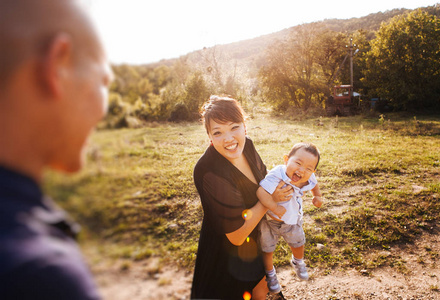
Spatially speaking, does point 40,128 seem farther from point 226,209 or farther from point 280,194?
point 280,194

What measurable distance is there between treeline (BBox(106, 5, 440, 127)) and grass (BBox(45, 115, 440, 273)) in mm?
133

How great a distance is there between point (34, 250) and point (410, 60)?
26.9 meters

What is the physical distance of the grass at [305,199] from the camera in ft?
2.27

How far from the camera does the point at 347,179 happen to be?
7324 millimetres

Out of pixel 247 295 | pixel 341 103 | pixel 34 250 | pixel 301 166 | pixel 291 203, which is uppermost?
pixel 34 250

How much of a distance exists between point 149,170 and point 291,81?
93.1 feet

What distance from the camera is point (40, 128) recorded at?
520mm

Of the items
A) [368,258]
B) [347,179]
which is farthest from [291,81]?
[368,258]

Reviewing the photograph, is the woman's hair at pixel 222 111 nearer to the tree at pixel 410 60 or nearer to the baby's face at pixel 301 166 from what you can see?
the baby's face at pixel 301 166

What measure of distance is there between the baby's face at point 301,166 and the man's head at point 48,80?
7.70ft

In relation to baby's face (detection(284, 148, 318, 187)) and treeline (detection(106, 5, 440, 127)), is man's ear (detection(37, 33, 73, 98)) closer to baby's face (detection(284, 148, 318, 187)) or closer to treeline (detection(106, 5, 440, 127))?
treeline (detection(106, 5, 440, 127))

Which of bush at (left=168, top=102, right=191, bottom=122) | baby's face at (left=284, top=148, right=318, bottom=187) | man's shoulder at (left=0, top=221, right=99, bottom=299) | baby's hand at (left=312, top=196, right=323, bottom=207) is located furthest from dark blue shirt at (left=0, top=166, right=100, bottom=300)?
baby's hand at (left=312, top=196, right=323, bottom=207)

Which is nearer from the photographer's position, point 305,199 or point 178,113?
point 178,113

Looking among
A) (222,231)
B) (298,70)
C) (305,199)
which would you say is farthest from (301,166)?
(298,70)
